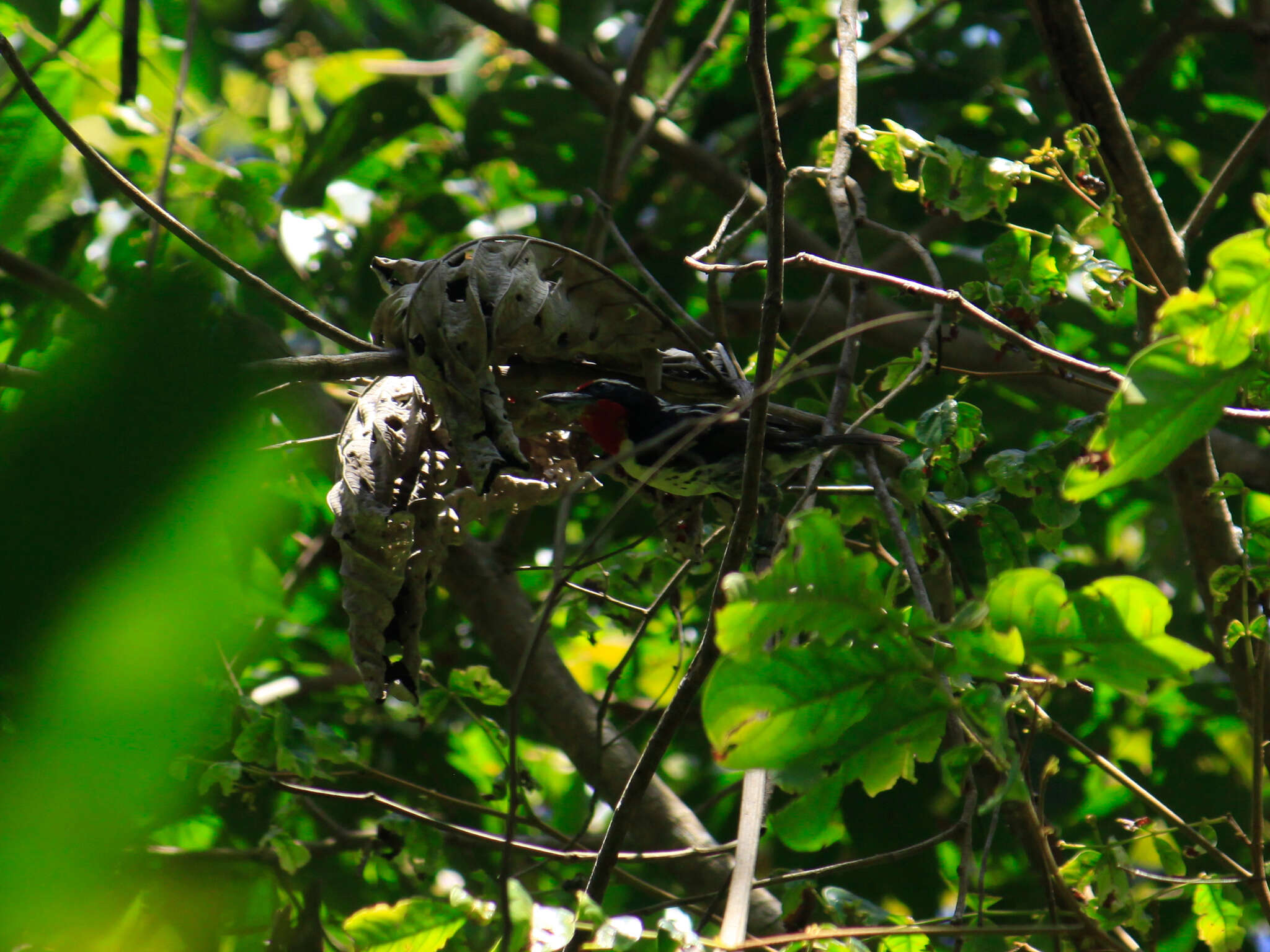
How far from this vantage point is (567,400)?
93.5 inches

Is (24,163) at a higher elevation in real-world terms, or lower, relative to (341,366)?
higher

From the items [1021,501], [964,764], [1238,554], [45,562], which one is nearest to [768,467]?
[1021,501]

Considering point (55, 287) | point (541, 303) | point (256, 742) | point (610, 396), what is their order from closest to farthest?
point (55, 287) < point (541, 303) < point (256, 742) < point (610, 396)

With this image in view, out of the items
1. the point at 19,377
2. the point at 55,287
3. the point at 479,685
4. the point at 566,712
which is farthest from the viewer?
the point at 566,712

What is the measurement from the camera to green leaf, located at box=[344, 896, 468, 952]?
1706mm

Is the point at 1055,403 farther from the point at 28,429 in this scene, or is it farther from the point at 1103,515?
the point at 28,429

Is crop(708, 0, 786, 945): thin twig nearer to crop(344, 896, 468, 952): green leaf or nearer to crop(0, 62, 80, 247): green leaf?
crop(344, 896, 468, 952): green leaf

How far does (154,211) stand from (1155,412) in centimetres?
168

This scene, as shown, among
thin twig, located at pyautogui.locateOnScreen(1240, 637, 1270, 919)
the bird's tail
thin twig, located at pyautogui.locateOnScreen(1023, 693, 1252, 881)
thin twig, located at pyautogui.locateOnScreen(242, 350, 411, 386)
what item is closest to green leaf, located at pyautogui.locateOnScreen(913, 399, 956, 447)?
the bird's tail

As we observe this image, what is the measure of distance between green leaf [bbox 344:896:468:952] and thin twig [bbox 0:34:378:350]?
3.44 feet

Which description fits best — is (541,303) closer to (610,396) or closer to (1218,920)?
(610,396)

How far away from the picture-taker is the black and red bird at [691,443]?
8.10 ft

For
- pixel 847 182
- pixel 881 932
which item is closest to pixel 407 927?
pixel 881 932

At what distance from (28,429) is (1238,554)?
299 centimetres
